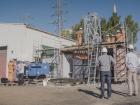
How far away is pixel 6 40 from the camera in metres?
25.3

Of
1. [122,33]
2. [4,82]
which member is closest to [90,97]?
[122,33]

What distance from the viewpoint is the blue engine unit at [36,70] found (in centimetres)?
2164

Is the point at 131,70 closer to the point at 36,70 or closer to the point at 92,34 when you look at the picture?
the point at 92,34

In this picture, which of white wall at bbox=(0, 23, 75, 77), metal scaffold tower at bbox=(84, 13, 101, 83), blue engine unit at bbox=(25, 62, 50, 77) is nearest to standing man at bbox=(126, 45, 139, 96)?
metal scaffold tower at bbox=(84, 13, 101, 83)

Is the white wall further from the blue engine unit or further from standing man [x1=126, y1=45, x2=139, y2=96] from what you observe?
standing man [x1=126, y1=45, x2=139, y2=96]

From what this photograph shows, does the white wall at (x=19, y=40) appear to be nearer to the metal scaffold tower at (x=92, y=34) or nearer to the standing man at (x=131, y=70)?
the metal scaffold tower at (x=92, y=34)

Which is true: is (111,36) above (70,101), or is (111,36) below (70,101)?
above

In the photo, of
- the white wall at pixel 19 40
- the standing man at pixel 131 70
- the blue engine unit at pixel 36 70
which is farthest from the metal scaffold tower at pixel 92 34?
the standing man at pixel 131 70

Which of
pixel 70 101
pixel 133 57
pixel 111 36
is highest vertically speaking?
pixel 111 36

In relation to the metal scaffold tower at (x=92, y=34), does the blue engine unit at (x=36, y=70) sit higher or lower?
lower

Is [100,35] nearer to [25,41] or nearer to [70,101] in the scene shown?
[25,41]

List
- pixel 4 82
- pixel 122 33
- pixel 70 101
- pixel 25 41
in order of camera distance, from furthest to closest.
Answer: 1. pixel 25 41
2. pixel 4 82
3. pixel 122 33
4. pixel 70 101

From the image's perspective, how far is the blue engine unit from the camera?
2164 cm

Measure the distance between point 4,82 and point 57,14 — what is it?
17.4 metres
